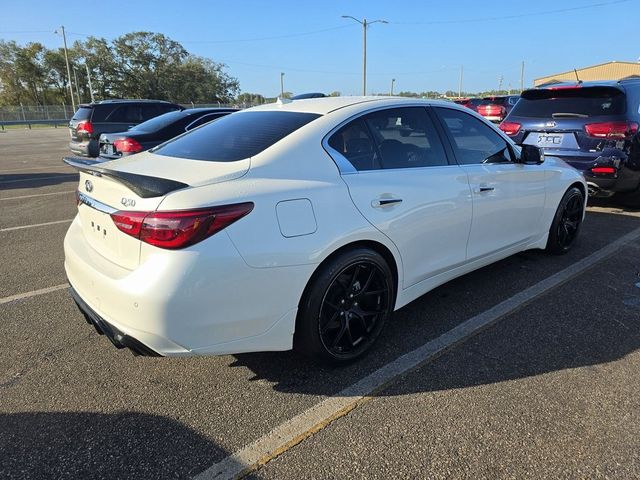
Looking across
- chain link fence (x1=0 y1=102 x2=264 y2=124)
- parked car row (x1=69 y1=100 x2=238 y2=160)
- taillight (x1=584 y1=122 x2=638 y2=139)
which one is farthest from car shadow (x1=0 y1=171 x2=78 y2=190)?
chain link fence (x1=0 y1=102 x2=264 y2=124)

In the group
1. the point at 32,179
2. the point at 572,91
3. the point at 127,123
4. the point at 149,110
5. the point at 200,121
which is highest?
the point at 572,91

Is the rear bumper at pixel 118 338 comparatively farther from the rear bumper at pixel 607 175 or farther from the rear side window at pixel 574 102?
the rear side window at pixel 574 102

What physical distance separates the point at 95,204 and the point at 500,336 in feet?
9.00

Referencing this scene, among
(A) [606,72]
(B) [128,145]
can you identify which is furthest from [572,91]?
(A) [606,72]

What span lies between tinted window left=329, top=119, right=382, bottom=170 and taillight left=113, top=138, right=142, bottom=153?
499 cm

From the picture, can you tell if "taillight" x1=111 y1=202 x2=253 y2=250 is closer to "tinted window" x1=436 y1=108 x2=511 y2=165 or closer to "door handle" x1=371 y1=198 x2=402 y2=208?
"door handle" x1=371 y1=198 x2=402 y2=208

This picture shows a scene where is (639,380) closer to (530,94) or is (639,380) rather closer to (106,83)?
(530,94)

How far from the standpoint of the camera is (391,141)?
10.4ft

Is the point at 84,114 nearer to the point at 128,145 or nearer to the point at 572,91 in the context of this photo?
the point at 128,145

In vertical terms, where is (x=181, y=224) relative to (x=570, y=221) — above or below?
above

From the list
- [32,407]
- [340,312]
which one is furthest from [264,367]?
[32,407]

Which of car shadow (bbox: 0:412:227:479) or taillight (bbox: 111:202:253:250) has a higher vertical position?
taillight (bbox: 111:202:253:250)

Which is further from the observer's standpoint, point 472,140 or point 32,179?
point 32,179

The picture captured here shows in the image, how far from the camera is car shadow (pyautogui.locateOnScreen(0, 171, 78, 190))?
958cm
